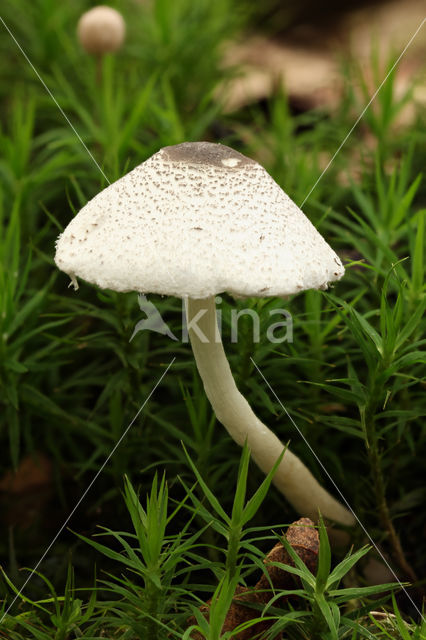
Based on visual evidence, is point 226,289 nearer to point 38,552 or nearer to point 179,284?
point 179,284

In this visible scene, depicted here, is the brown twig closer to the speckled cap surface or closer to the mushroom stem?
the mushroom stem

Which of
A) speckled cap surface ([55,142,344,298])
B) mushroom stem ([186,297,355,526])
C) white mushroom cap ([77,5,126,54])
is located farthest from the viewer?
white mushroom cap ([77,5,126,54])

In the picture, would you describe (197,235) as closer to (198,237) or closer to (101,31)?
(198,237)

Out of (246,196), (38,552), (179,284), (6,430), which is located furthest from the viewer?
(6,430)

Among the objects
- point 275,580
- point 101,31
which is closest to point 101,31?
point 101,31

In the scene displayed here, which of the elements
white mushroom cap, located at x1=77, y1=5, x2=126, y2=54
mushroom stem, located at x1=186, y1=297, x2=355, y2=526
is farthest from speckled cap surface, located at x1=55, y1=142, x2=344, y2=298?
white mushroom cap, located at x1=77, y1=5, x2=126, y2=54

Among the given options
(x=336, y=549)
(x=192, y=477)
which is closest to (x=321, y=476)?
(x=336, y=549)
